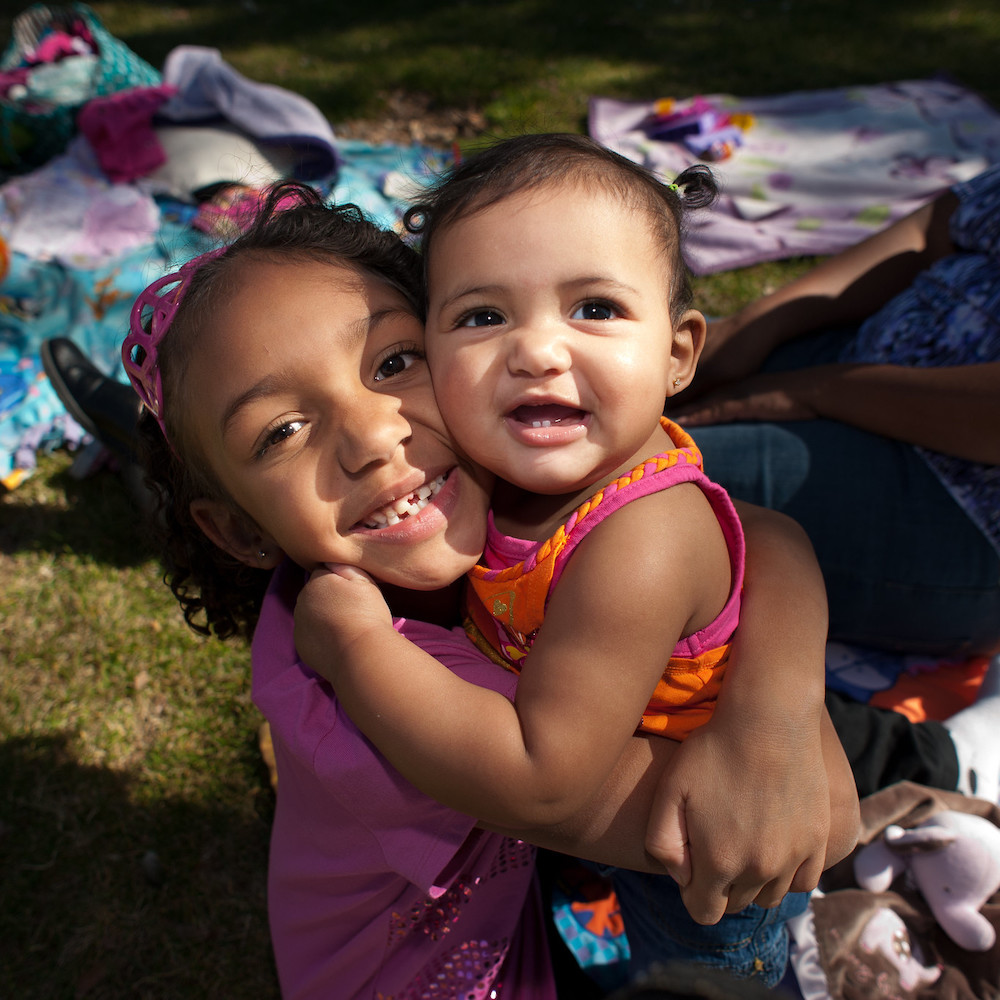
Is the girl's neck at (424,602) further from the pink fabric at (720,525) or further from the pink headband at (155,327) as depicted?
the pink headband at (155,327)

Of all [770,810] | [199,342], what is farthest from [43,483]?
[770,810]

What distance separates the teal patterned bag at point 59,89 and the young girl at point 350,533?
13.8ft

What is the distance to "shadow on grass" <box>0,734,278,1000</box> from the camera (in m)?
2.27

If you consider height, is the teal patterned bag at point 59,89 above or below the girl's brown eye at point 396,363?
below

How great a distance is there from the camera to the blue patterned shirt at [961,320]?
86.6 inches

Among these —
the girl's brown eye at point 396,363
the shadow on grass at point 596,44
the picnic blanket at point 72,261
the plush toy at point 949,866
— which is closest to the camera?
the girl's brown eye at point 396,363

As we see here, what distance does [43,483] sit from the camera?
12.0ft

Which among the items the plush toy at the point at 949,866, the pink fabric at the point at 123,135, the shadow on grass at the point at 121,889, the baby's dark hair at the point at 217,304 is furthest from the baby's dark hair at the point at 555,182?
the pink fabric at the point at 123,135

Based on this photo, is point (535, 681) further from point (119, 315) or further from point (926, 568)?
point (119, 315)

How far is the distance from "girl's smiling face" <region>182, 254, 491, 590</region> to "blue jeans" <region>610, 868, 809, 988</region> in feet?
2.90

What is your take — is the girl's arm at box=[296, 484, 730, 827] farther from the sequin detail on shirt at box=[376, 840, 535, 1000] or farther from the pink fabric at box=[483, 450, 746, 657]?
the sequin detail on shirt at box=[376, 840, 535, 1000]

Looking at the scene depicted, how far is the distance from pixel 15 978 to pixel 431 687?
1.90m

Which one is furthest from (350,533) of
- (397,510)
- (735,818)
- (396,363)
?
(735,818)

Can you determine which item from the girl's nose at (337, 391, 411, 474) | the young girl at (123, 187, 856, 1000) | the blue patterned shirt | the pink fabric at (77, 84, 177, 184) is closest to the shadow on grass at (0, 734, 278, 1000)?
the young girl at (123, 187, 856, 1000)
